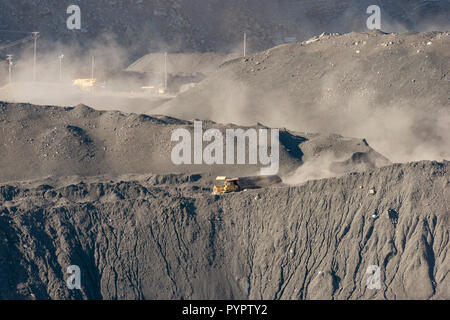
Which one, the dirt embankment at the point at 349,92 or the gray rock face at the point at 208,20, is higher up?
the gray rock face at the point at 208,20

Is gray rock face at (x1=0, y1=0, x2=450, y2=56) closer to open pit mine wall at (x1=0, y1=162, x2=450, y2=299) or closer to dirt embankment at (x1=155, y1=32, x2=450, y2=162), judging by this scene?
dirt embankment at (x1=155, y1=32, x2=450, y2=162)

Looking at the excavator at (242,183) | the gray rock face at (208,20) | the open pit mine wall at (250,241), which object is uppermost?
the gray rock face at (208,20)

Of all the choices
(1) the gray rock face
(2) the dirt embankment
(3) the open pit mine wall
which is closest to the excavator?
(3) the open pit mine wall

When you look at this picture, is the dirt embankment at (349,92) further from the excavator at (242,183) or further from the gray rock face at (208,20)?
the gray rock face at (208,20)

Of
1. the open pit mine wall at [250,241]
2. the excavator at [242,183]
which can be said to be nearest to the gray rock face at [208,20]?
the excavator at [242,183]

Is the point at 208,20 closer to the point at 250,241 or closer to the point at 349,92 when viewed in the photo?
the point at 349,92

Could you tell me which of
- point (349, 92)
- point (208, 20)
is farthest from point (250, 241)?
point (208, 20)

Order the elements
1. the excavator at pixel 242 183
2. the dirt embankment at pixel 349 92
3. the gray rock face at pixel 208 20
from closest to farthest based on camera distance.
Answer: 1. the excavator at pixel 242 183
2. the dirt embankment at pixel 349 92
3. the gray rock face at pixel 208 20
